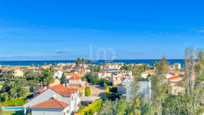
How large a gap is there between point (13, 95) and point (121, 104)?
31063mm

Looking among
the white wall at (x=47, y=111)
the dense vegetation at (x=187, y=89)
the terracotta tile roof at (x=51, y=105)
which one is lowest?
the white wall at (x=47, y=111)

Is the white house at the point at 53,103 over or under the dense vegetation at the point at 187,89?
under

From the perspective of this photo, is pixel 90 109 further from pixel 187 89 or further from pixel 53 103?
pixel 187 89

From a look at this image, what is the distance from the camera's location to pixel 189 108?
15312mm

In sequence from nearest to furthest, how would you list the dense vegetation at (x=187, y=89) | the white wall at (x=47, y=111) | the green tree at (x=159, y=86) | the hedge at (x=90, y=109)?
1. the dense vegetation at (x=187, y=89)
2. the green tree at (x=159, y=86)
3. the white wall at (x=47, y=111)
4. the hedge at (x=90, y=109)

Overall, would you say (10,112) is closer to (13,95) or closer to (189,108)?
(13,95)

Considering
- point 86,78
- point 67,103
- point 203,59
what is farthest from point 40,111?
point 86,78

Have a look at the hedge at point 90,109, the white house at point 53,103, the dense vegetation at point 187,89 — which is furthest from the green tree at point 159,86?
the white house at point 53,103

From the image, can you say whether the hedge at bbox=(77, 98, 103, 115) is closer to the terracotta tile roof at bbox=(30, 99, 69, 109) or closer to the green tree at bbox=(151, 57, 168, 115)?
the terracotta tile roof at bbox=(30, 99, 69, 109)

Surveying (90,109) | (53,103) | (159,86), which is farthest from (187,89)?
(53,103)

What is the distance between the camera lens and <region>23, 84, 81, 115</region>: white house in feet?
70.4

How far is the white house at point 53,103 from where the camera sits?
21453 millimetres

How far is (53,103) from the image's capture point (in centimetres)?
2206

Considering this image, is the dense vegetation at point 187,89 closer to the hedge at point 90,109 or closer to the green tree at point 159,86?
the green tree at point 159,86
